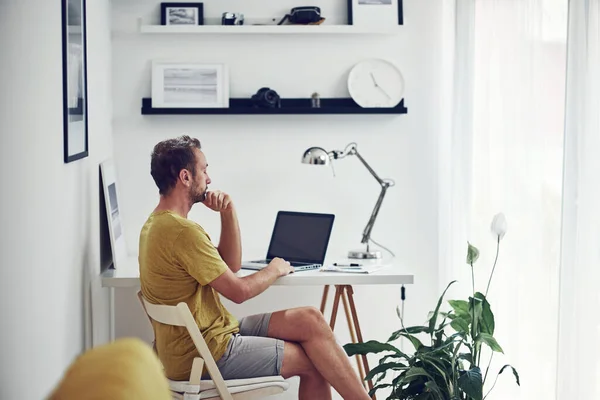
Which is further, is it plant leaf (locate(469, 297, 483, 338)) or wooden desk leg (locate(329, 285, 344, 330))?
wooden desk leg (locate(329, 285, 344, 330))

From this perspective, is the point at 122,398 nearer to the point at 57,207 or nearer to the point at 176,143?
the point at 57,207

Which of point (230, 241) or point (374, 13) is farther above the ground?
point (374, 13)

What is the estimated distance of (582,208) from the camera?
10.3 feet

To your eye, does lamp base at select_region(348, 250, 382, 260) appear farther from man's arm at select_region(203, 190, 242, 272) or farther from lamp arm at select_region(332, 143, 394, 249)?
man's arm at select_region(203, 190, 242, 272)

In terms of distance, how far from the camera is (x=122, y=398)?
2.95ft

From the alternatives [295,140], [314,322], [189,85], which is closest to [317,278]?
[314,322]

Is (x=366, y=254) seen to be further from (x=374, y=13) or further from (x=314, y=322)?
(x=374, y=13)

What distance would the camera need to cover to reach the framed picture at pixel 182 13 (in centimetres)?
377

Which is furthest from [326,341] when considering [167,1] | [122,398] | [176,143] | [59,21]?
[122,398]

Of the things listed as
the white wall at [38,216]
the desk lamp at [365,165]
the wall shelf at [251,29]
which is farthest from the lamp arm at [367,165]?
the white wall at [38,216]

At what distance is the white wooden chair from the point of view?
268cm

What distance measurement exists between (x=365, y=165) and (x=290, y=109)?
1.39ft

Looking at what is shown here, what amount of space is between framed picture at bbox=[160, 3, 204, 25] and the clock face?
0.74 m

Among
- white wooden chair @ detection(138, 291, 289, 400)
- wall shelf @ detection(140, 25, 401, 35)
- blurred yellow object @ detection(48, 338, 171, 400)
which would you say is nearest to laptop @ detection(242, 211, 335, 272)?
white wooden chair @ detection(138, 291, 289, 400)
